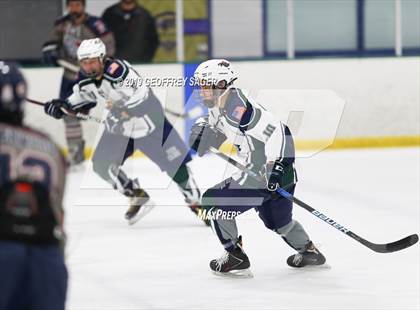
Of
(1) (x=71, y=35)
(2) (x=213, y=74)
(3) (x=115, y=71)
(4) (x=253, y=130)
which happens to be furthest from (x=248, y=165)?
(1) (x=71, y=35)

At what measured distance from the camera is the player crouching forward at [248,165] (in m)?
4.91

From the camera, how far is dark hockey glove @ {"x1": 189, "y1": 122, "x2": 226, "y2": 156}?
5230 millimetres

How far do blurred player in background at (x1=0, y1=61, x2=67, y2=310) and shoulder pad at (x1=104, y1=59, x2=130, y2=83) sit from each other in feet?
11.9

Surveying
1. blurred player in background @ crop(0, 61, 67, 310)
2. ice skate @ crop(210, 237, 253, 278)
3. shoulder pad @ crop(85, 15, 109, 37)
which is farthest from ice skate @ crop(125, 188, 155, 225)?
blurred player in background @ crop(0, 61, 67, 310)

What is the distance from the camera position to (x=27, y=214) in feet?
8.85

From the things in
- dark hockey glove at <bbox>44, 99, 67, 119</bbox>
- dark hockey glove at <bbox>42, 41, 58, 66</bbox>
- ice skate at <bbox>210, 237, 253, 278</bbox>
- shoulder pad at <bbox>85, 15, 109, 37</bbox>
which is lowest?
ice skate at <bbox>210, 237, 253, 278</bbox>

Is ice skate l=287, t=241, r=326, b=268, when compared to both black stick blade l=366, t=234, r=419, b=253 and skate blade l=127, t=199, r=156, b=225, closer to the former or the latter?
black stick blade l=366, t=234, r=419, b=253

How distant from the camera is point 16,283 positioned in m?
2.67

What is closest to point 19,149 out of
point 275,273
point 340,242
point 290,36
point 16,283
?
point 16,283

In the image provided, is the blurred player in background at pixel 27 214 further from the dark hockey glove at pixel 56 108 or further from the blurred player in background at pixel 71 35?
the blurred player in background at pixel 71 35

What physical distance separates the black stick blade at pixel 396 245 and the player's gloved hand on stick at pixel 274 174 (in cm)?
62

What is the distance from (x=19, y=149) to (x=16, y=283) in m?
0.31

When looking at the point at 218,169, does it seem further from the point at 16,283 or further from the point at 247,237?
the point at 16,283

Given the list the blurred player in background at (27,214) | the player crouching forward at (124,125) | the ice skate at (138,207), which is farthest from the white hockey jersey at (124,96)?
the blurred player in background at (27,214)
